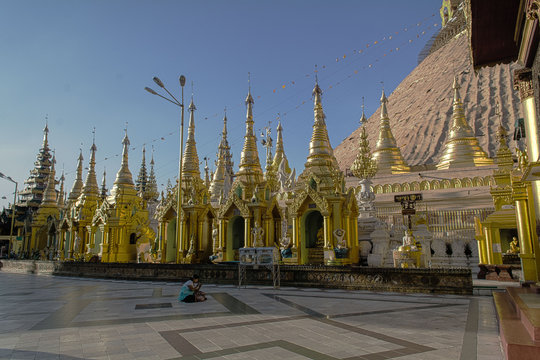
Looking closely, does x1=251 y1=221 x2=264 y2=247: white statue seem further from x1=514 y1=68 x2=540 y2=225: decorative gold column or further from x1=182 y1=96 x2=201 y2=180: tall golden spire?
x1=514 y1=68 x2=540 y2=225: decorative gold column

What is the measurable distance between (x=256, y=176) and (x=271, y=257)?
7378 millimetres

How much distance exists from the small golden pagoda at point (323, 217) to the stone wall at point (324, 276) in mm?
1817

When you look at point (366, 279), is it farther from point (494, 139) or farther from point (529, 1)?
point (494, 139)

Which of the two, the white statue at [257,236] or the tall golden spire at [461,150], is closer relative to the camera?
the white statue at [257,236]

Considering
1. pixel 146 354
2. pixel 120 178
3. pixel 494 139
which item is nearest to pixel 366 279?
pixel 146 354

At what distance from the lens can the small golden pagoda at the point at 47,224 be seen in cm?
3378

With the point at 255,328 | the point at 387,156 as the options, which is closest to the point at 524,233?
the point at 255,328

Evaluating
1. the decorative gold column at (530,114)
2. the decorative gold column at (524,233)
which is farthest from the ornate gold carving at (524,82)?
the decorative gold column at (524,233)

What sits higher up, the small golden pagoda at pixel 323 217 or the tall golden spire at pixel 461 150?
the tall golden spire at pixel 461 150

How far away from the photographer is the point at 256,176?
20.4m

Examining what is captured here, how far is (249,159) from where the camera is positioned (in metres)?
20.7

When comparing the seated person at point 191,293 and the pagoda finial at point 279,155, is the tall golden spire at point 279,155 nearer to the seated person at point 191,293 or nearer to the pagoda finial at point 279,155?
the pagoda finial at point 279,155

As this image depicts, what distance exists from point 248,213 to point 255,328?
37.4 ft

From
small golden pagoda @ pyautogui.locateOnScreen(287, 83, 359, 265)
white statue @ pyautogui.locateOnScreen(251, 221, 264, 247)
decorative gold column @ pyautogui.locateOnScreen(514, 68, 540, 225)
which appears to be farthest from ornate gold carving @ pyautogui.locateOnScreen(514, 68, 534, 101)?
white statue @ pyautogui.locateOnScreen(251, 221, 264, 247)
